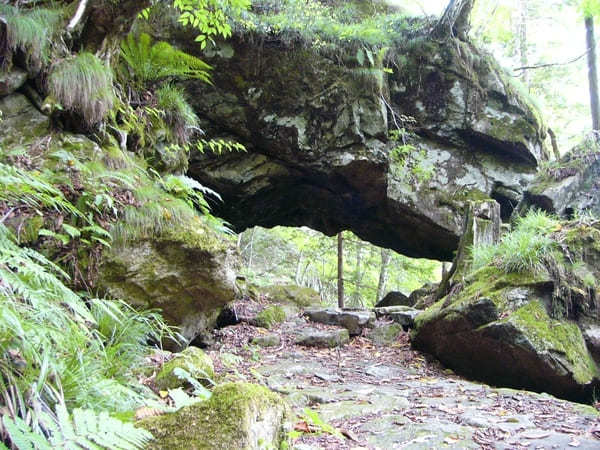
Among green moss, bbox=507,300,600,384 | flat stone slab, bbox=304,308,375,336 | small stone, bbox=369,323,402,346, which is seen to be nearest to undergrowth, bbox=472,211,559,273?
green moss, bbox=507,300,600,384

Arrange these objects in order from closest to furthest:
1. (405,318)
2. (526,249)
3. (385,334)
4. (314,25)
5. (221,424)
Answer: (221,424)
(526,249)
(385,334)
(405,318)
(314,25)

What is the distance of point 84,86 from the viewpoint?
4.41 meters

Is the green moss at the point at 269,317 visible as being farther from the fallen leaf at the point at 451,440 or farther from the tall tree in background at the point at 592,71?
the tall tree in background at the point at 592,71

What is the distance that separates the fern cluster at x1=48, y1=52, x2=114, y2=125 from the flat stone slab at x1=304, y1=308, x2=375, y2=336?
191 inches

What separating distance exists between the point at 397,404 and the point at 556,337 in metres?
2.28

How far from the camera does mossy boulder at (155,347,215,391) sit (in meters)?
2.70

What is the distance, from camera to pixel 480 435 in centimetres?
263

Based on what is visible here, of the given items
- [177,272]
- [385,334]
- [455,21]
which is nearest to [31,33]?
[177,272]

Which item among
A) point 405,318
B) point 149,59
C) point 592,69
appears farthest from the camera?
point 592,69

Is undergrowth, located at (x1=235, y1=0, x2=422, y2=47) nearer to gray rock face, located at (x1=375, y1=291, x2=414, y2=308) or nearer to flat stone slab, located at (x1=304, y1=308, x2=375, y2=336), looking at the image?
flat stone slab, located at (x1=304, y1=308, x2=375, y2=336)

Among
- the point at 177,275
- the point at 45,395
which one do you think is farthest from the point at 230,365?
the point at 45,395

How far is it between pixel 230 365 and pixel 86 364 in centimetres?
266

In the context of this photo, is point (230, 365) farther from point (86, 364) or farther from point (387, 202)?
point (387, 202)

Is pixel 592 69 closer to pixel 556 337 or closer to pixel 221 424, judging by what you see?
pixel 556 337
